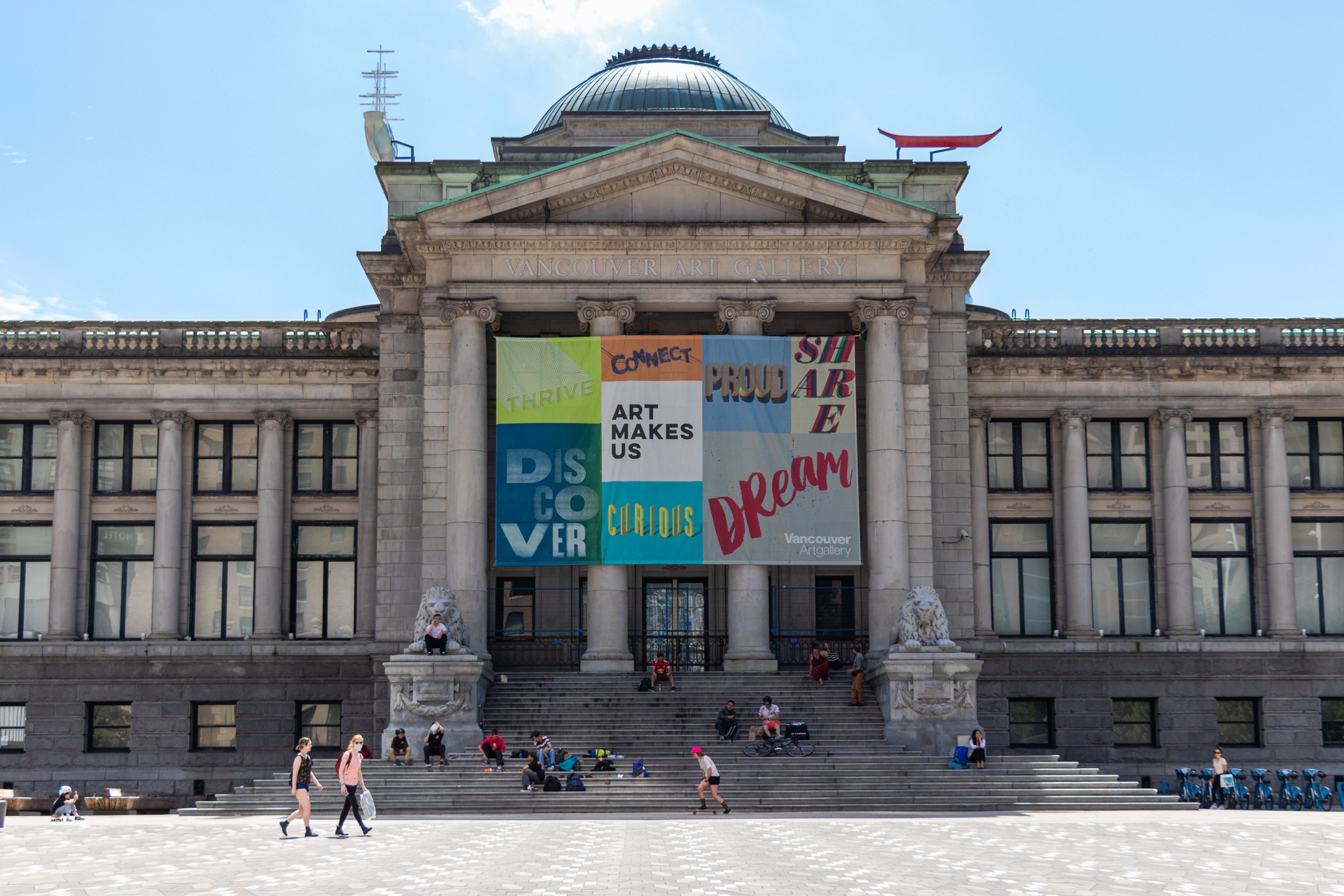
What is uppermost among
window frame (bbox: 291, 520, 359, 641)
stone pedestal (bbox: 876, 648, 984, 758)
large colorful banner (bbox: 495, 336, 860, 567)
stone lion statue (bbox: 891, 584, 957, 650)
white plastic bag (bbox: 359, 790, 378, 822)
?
large colorful banner (bbox: 495, 336, 860, 567)

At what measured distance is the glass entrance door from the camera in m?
46.8

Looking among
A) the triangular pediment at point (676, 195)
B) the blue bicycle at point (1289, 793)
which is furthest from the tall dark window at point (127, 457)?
the blue bicycle at point (1289, 793)

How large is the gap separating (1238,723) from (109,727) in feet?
117

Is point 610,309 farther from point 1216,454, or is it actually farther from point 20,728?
point 20,728

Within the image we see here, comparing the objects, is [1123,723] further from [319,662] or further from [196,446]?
[196,446]

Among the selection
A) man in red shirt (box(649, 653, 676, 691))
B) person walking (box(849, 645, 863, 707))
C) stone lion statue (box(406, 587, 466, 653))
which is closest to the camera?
stone lion statue (box(406, 587, 466, 653))

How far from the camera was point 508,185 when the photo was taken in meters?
43.4

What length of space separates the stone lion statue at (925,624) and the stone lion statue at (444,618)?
1211 cm

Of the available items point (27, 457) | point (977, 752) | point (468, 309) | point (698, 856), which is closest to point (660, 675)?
point (977, 752)

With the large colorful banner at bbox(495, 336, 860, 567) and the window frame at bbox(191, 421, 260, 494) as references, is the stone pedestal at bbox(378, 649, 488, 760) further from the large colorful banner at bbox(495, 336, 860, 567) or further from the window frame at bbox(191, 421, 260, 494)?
the window frame at bbox(191, 421, 260, 494)

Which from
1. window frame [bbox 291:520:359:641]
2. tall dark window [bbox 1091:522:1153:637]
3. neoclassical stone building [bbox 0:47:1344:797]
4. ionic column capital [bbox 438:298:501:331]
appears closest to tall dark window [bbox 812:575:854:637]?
neoclassical stone building [bbox 0:47:1344:797]

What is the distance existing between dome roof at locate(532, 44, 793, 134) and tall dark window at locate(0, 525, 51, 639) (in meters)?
24.1

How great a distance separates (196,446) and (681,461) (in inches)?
667

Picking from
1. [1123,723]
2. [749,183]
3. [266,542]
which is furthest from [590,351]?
[1123,723]
